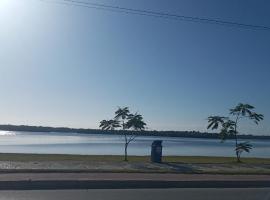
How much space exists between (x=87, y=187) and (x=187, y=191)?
8.91 ft

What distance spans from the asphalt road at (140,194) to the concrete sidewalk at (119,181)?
78cm

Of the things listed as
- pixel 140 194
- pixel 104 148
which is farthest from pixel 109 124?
pixel 104 148

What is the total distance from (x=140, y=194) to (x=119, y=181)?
1.88 metres

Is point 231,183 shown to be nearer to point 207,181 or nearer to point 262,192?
point 207,181

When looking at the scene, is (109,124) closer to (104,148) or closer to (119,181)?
(119,181)

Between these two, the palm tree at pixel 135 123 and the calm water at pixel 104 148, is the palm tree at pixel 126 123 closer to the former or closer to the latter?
the palm tree at pixel 135 123

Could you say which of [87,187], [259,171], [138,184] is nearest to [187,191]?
[138,184]

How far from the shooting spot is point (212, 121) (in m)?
28.0

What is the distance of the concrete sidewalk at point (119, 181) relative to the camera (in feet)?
48.4

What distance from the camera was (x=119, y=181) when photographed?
15.7 meters

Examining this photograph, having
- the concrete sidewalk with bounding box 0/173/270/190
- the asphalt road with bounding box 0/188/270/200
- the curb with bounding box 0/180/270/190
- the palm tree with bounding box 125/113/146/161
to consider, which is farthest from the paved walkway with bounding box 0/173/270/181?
the palm tree with bounding box 125/113/146/161

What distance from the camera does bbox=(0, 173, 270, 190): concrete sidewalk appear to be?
48.4 ft

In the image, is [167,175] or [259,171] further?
[259,171]

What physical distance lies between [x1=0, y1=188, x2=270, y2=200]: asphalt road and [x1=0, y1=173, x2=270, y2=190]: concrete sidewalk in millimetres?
776
